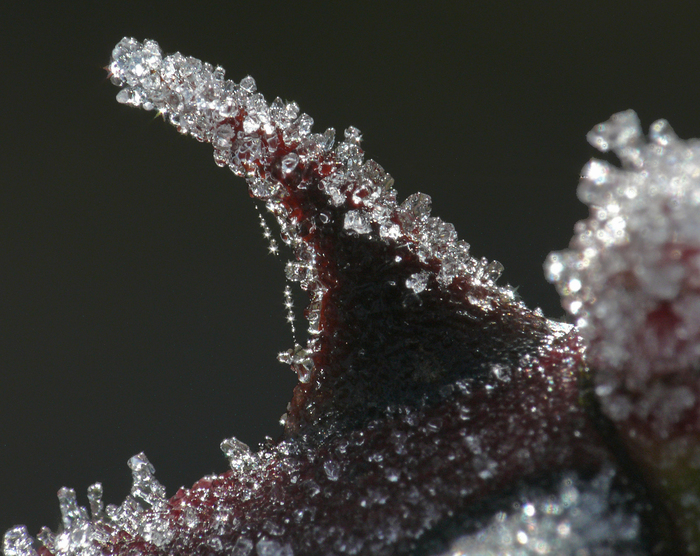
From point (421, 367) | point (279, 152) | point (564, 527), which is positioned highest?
point (279, 152)

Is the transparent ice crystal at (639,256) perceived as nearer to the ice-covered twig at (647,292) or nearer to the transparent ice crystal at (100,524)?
the ice-covered twig at (647,292)

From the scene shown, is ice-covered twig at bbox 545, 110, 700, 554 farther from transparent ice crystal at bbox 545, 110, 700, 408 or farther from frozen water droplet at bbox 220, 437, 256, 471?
frozen water droplet at bbox 220, 437, 256, 471

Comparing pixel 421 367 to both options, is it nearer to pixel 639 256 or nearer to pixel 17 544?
pixel 639 256

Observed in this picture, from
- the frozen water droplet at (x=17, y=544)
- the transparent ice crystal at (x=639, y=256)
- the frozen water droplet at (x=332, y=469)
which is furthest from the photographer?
the frozen water droplet at (x=17, y=544)

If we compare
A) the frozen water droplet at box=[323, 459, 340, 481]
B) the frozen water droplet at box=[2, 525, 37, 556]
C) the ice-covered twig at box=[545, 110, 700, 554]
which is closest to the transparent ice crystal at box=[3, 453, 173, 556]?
the frozen water droplet at box=[2, 525, 37, 556]

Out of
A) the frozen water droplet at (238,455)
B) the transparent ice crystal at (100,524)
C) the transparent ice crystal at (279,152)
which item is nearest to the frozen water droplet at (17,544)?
the transparent ice crystal at (100,524)

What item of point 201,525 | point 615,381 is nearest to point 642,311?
point 615,381

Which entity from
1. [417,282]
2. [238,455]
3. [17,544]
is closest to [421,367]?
[417,282]

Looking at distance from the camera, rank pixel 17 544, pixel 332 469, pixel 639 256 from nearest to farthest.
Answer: pixel 639 256
pixel 332 469
pixel 17 544
